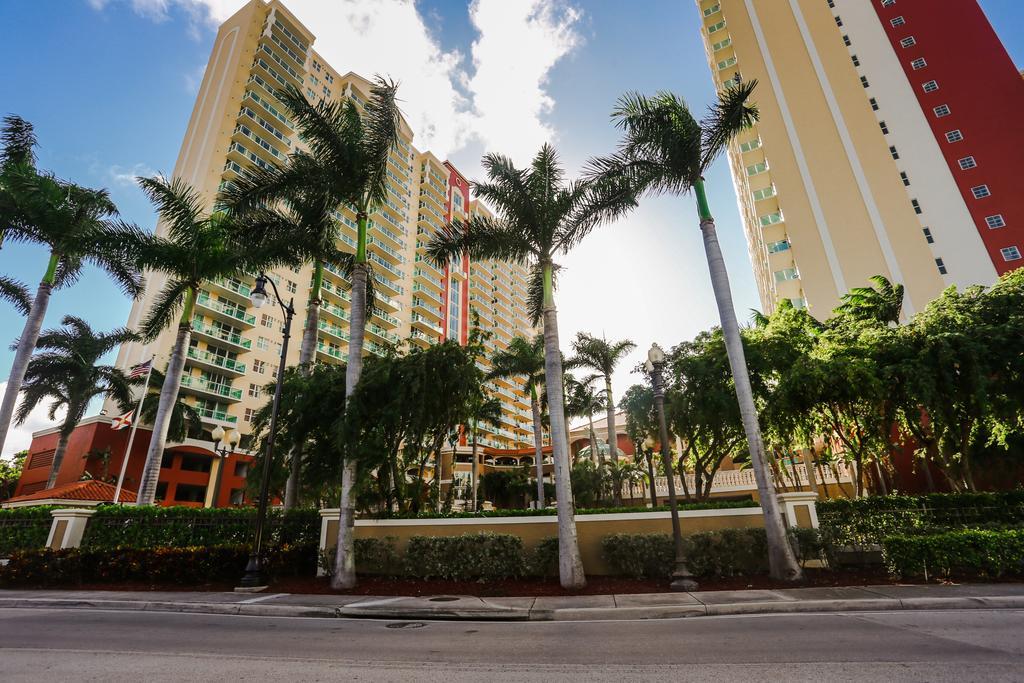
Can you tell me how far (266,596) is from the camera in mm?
12094

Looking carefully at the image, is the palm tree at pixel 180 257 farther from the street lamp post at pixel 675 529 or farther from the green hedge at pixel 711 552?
the green hedge at pixel 711 552

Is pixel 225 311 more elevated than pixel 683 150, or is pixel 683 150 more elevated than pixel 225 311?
pixel 225 311

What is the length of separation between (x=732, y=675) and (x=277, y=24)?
7492cm

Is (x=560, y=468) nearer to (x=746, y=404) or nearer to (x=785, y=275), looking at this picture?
(x=746, y=404)

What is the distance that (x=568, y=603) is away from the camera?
412 inches

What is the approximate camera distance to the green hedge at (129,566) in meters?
14.0

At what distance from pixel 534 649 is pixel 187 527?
46.7 feet

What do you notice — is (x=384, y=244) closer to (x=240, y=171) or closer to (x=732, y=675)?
(x=240, y=171)

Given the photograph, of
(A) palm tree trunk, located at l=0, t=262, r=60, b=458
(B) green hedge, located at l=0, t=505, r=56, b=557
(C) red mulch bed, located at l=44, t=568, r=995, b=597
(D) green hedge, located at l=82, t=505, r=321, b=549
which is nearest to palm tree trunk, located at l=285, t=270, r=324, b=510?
(D) green hedge, located at l=82, t=505, r=321, b=549

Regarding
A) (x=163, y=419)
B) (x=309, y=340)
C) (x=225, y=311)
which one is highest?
(x=225, y=311)

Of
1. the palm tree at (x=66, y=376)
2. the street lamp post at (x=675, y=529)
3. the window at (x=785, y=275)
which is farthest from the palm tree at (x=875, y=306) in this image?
the palm tree at (x=66, y=376)

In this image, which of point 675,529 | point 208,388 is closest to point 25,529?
point 675,529

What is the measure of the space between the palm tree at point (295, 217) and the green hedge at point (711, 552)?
39.2ft

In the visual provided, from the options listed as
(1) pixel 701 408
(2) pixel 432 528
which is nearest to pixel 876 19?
(1) pixel 701 408
